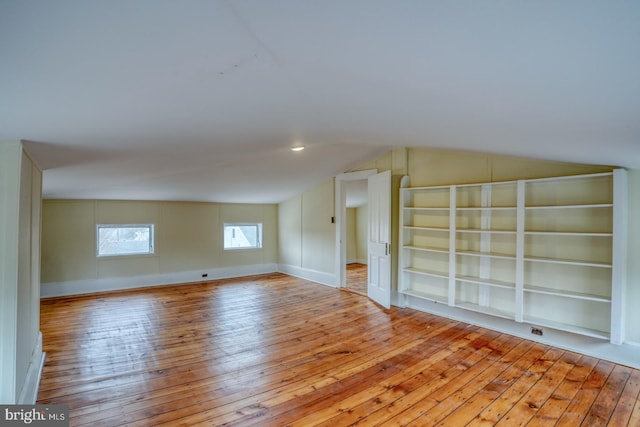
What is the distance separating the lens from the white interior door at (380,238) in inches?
192

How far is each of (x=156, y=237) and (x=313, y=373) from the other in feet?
15.6

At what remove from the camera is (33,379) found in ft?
8.07

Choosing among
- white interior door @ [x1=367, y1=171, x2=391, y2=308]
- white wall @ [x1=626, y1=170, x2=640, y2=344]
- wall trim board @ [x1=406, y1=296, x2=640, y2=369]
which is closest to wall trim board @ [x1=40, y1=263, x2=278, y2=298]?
white interior door @ [x1=367, y1=171, x2=391, y2=308]

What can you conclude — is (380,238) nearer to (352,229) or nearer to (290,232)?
(290,232)

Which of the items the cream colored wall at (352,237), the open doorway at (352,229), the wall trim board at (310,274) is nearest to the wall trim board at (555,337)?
the open doorway at (352,229)

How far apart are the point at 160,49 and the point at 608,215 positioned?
403cm

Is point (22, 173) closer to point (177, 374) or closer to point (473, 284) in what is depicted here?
point (177, 374)

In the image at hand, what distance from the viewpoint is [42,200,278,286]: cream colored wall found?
5.48 meters

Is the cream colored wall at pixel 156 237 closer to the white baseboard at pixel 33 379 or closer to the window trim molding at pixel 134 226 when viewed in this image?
the window trim molding at pixel 134 226

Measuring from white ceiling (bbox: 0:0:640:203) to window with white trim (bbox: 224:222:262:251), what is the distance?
4.45m

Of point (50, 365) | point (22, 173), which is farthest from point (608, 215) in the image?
point (50, 365)

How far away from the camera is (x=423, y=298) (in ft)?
15.3

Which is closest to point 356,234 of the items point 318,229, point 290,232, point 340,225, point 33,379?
point 290,232

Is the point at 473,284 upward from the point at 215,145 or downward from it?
downward
